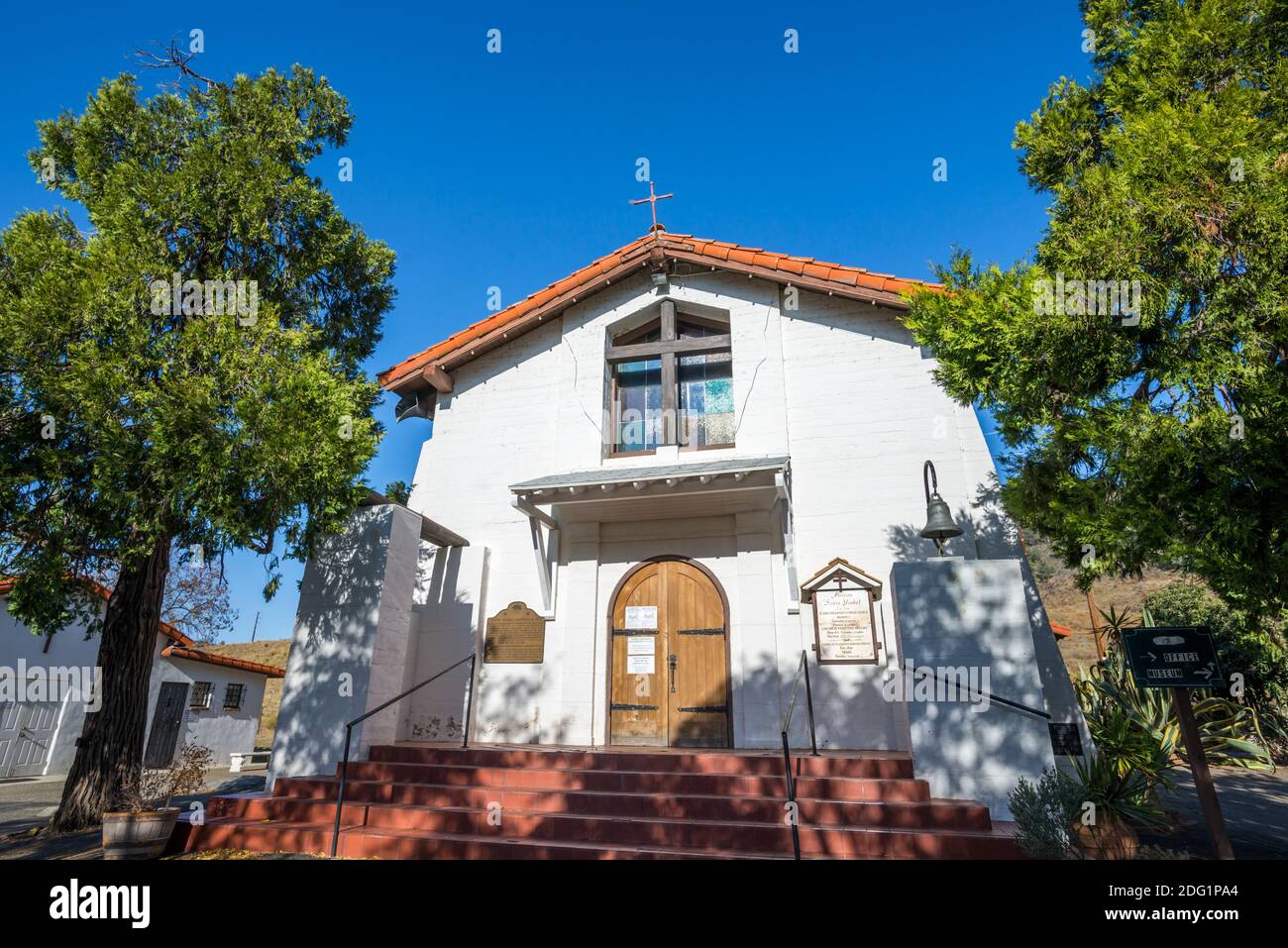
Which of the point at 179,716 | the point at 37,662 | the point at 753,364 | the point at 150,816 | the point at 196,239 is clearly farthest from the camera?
the point at 179,716

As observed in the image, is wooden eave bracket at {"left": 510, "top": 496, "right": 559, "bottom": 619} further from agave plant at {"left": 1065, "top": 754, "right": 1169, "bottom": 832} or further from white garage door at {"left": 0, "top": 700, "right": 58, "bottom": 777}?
white garage door at {"left": 0, "top": 700, "right": 58, "bottom": 777}

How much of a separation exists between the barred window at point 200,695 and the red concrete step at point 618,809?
14349 mm

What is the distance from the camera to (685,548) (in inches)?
368

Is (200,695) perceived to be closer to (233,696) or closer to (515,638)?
(233,696)

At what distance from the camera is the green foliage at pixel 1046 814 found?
5000 mm

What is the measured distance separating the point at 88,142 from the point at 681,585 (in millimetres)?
9855

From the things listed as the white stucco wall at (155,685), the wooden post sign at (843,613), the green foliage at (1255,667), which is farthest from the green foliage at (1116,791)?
the white stucco wall at (155,685)

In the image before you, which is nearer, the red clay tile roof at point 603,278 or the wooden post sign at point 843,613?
the wooden post sign at point 843,613

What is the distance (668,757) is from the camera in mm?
6723

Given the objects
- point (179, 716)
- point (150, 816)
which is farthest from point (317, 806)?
point (179, 716)

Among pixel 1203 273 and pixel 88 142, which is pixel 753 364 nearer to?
pixel 1203 273

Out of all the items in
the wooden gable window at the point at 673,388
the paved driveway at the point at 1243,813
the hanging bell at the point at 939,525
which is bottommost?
the paved driveway at the point at 1243,813

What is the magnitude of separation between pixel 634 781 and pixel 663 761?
398 mm

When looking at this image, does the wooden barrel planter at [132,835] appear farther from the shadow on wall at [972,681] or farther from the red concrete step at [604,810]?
the shadow on wall at [972,681]
